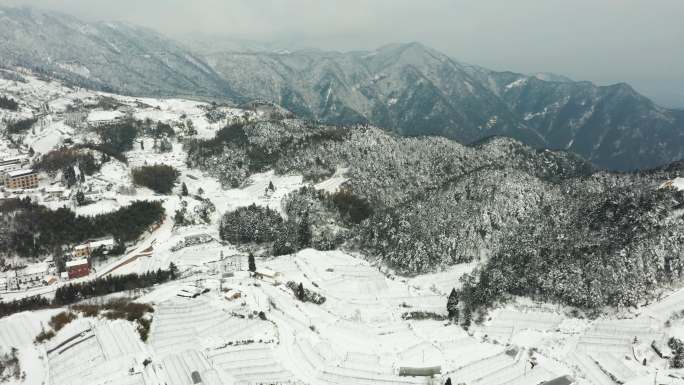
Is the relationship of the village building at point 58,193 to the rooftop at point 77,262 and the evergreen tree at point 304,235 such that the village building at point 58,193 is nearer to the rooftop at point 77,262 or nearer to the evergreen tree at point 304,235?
the rooftop at point 77,262

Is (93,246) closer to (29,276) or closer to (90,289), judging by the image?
(29,276)

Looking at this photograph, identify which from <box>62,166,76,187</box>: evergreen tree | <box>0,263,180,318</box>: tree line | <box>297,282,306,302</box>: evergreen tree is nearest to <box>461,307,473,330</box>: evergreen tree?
<box>297,282,306,302</box>: evergreen tree

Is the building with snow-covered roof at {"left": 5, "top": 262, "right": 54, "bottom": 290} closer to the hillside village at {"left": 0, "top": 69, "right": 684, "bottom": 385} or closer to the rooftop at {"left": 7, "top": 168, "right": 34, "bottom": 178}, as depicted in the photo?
the hillside village at {"left": 0, "top": 69, "right": 684, "bottom": 385}

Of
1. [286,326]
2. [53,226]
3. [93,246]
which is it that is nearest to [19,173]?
[53,226]

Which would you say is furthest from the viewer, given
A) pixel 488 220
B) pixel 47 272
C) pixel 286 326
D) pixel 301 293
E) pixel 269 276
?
pixel 488 220

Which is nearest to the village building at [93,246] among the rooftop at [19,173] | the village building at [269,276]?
the village building at [269,276]

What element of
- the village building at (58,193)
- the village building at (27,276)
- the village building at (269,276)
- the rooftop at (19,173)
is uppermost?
the rooftop at (19,173)

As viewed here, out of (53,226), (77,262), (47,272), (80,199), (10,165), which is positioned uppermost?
(10,165)
